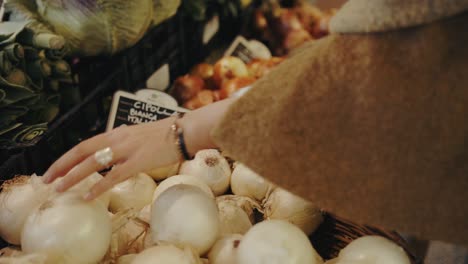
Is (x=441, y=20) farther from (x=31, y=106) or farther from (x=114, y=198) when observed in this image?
(x=31, y=106)

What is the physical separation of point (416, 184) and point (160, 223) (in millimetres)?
543

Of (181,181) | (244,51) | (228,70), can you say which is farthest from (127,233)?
(244,51)

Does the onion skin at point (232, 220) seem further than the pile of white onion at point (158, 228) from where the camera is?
Yes

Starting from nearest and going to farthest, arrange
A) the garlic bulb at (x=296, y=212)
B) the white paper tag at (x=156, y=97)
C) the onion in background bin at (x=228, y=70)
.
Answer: the garlic bulb at (x=296, y=212), the white paper tag at (x=156, y=97), the onion in background bin at (x=228, y=70)

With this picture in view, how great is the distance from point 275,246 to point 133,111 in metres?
0.78

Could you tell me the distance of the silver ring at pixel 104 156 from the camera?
899mm

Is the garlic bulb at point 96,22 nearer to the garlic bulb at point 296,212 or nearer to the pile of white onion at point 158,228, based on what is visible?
the pile of white onion at point 158,228

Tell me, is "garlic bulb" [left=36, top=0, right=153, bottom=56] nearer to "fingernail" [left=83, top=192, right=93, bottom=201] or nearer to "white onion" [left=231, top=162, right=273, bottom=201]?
"white onion" [left=231, top=162, right=273, bottom=201]

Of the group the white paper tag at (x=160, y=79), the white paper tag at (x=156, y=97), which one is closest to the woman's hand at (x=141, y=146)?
the white paper tag at (x=156, y=97)

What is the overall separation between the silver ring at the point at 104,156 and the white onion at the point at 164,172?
1.57ft

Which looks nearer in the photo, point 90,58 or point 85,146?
point 85,146

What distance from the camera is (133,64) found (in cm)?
185

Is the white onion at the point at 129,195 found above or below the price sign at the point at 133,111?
below

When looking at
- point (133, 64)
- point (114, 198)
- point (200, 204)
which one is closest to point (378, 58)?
point (200, 204)
